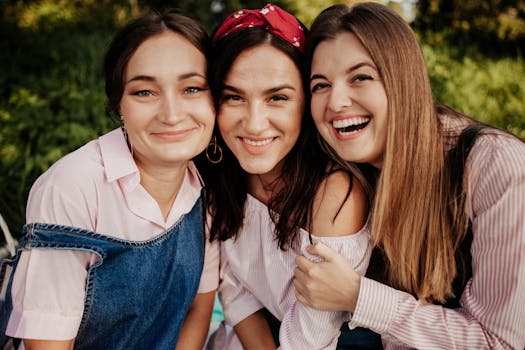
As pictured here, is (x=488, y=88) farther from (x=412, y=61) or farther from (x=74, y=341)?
(x=74, y=341)

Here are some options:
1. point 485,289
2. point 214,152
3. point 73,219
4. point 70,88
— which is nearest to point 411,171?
point 485,289

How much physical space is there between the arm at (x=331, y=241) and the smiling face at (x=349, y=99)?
6.7 inches

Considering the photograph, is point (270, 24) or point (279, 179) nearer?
point (270, 24)

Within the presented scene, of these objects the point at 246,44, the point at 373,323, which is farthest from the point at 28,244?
the point at 373,323

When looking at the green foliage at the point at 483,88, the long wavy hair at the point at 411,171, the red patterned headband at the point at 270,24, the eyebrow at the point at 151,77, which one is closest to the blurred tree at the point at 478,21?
the green foliage at the point at 483,88

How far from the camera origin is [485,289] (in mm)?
1780

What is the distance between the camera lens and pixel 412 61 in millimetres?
1846

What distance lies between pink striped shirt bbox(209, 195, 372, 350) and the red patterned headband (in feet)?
2.45

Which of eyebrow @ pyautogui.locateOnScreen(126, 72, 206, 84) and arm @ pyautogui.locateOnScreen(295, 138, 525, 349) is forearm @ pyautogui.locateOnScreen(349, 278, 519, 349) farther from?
eyebrow @ pyautogui.locateOnScreen(126, 72, 206, 84)

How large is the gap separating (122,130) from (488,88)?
5.95m

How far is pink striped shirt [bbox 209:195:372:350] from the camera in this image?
2.00m

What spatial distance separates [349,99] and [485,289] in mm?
853

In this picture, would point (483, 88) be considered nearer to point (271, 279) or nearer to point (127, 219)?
point (271, 279)

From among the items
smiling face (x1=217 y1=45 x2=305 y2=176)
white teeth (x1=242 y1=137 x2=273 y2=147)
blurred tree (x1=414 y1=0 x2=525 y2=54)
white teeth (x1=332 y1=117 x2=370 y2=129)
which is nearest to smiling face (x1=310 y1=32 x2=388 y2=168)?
white teeth (x1=332 y1=117 x2=370 y2=129)
